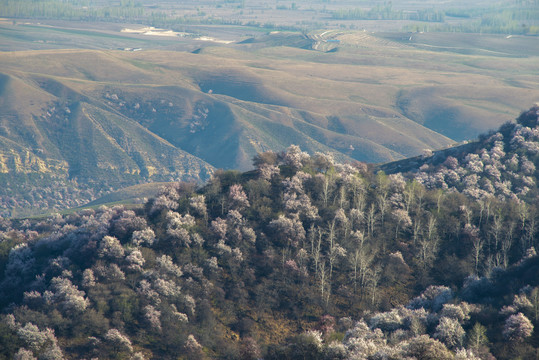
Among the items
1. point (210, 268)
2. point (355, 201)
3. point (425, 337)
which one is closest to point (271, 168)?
point (355, 201)

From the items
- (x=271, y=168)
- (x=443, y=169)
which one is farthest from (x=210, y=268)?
(x=443, y=169)

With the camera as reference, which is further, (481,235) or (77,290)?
(481,235)

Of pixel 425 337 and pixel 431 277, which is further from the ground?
pixel 425 337

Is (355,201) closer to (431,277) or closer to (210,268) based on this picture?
(431,277)

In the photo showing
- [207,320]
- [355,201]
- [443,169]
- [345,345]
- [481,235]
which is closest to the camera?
[345,345]

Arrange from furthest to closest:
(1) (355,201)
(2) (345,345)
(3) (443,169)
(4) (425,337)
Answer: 1. (3) (443,169)
2. (1) (355,201)
3. (2) (345,345)
4. (4) (425,337)

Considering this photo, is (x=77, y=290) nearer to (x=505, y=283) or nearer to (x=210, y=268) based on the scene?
(x=210, y=268)
